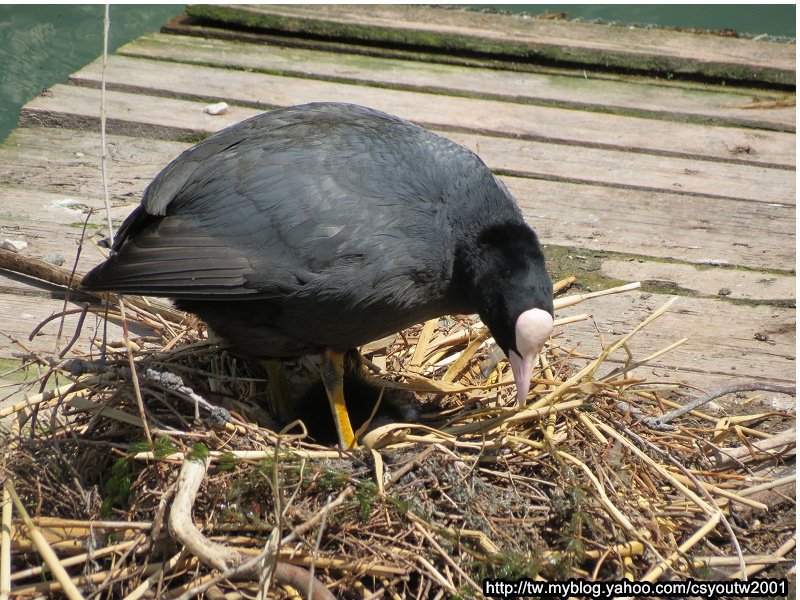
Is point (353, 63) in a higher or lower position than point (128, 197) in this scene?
higher

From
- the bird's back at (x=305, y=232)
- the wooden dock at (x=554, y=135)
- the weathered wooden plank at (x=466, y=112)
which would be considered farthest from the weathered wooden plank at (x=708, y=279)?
the weathered wooden plank at (x=466, y=112)

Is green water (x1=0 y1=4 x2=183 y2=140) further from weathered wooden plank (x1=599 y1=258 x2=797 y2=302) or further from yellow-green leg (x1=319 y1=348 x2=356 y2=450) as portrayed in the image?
weathered wooden plank (x1=599 y1=258 x2=797 y2=302)

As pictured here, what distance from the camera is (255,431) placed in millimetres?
2318

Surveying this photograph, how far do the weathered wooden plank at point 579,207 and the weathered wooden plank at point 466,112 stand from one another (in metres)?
0.28

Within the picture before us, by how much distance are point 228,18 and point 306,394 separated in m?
2.60

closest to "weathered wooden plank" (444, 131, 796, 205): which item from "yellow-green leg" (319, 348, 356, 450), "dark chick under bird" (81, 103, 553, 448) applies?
"dark chick under bird" (81, 103, 553, 448)

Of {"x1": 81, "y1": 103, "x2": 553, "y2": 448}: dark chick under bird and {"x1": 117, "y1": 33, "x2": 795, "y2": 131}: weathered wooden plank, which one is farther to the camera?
{"x1": 117, "y1": 33, "x2": 795, "y2": 131}: weathered wooden plank

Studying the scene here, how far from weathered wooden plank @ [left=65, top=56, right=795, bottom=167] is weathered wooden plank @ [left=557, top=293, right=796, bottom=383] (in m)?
1.08

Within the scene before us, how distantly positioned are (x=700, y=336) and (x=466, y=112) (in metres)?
1.61

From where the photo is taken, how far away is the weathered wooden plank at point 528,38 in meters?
4.59

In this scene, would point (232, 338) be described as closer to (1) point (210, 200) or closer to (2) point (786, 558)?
(1) point (210, 200)

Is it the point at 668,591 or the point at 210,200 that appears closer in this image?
the point at 668,591

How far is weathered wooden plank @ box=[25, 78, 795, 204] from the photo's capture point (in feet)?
12.2

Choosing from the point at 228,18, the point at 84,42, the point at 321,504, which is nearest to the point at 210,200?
the point at 321,504
